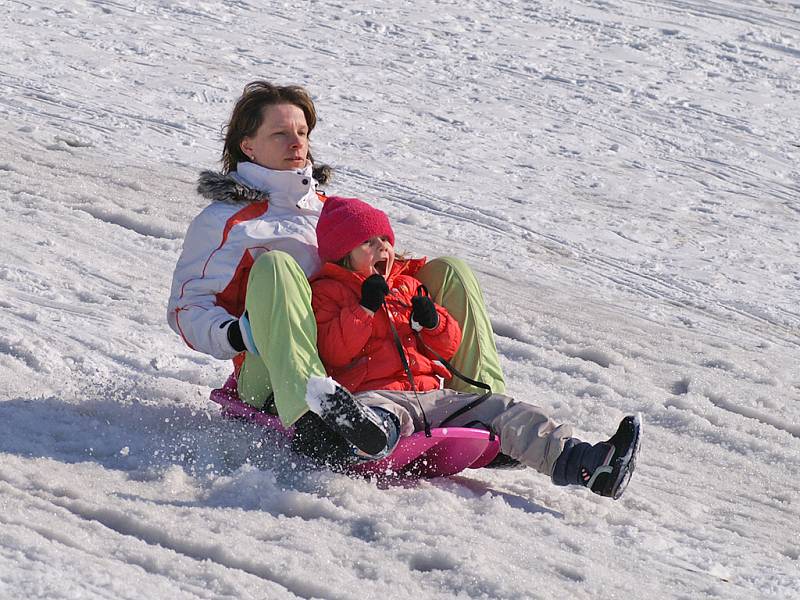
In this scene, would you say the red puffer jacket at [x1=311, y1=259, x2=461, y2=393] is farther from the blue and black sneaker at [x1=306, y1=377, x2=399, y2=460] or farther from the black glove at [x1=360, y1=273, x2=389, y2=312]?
the blue and black sneaker at [x1=306, y1=377, x2=399, y2=460]

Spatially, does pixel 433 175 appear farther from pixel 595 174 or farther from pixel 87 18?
pixel 87 18

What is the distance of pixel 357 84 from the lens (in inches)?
321

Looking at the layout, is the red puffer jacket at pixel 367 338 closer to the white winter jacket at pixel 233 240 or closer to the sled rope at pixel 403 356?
the sled rope at pixel 403 356

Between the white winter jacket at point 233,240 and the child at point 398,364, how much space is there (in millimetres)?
211

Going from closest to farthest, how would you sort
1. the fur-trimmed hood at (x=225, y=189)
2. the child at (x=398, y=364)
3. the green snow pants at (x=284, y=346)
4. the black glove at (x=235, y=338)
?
the green snow pants at (x=284, y=346) → the child at (x=398, y=364) → the black glove at (x=235, y=338) → the fur-trimmed hood at (x=225, y=189)

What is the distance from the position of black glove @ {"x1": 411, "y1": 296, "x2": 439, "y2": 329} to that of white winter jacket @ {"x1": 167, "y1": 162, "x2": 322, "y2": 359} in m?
0.45

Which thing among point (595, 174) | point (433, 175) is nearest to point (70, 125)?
point (433, 175)

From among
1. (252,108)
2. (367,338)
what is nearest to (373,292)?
(367,338)

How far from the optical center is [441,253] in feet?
19.0

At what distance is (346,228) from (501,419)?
706 millimetres

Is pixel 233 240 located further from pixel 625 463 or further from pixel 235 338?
pixel 625 463

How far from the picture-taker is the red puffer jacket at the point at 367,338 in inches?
124

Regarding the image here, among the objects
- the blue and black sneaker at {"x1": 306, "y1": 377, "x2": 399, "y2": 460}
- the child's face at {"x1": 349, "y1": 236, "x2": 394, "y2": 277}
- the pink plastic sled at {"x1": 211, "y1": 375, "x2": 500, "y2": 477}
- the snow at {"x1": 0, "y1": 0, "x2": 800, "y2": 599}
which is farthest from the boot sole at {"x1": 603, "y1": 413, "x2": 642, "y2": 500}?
the child's face at {"x1": 349, "y1": 236, "x2": 394, "y2": 277}

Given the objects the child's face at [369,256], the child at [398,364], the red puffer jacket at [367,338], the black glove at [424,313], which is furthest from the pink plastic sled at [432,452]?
the child's face at [369,256]
